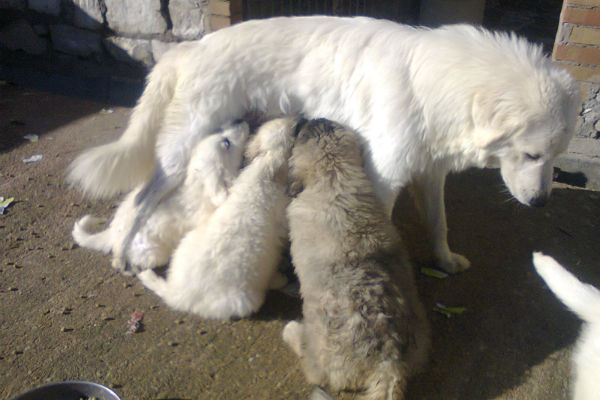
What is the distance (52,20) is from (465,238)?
5431 millimetres

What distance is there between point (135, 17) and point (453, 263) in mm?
4282

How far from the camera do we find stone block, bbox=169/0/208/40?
475 centimetres

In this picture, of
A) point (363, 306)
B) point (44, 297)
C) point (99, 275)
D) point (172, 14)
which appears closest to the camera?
point (363, 306)

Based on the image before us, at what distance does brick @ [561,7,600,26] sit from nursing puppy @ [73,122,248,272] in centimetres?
301

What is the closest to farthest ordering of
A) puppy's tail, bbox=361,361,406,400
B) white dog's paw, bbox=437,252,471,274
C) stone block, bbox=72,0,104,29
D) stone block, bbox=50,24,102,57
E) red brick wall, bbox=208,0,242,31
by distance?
puppy's tail, bbox=361,361,406,400
white dog's paw, bbox=437,252,471,274
red brick wall, bbox=208,0,242,31
stone block, bbox=72,0,104,29
stone block, bbox=50,24,102,57

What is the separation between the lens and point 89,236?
133 inches

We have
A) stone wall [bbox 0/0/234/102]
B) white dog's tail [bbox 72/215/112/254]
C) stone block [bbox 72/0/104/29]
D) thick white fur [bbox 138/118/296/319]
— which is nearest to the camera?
thick white fur [bbox 138/118/296/319]

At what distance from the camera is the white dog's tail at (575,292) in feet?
6.05

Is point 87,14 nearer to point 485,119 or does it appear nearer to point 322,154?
point 322,154

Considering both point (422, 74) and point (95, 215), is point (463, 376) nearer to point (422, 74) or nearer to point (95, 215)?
point (422, 74)

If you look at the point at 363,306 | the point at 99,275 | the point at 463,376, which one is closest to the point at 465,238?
the point at 463,376

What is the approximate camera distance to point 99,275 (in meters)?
3.14

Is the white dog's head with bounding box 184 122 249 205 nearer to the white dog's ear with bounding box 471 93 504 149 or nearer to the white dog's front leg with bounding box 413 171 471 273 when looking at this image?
the white dog's front leg with bounding box 413 171 471 273

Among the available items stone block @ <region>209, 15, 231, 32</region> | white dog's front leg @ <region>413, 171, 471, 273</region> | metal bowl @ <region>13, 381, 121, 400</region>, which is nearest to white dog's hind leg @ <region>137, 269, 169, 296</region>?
metal bowl @ <region>13, 381, 121, 400</region>
